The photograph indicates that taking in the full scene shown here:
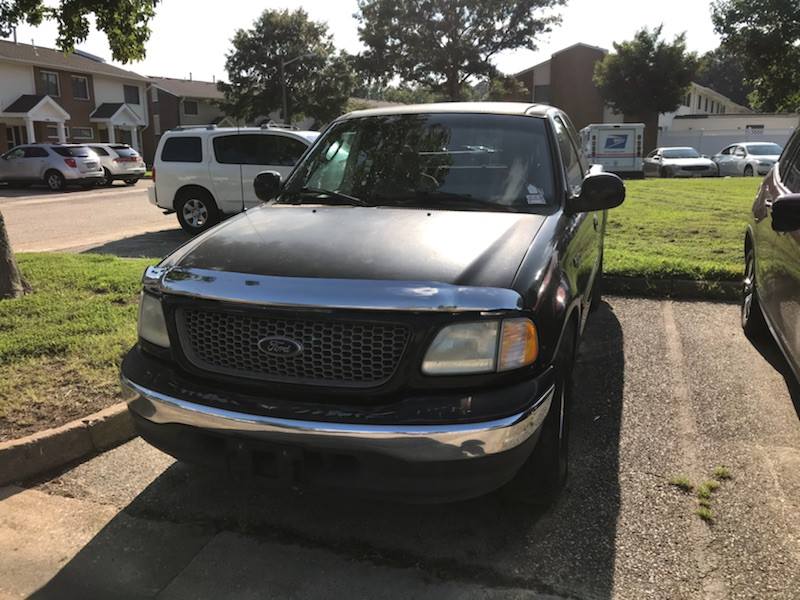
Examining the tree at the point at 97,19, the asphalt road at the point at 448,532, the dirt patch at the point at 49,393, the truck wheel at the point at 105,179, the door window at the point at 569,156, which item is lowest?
the asphalt road at the point at 448,532

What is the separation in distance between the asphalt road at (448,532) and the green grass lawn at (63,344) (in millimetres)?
450

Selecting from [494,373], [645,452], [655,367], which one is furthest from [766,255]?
[494,373]

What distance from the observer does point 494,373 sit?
248 centimetres

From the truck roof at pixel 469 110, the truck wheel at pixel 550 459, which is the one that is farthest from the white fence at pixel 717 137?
the truck wheel at pixel 550 459

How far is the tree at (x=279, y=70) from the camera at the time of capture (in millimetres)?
48656

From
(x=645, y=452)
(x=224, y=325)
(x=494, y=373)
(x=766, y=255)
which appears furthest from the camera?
(x=766, y=255)

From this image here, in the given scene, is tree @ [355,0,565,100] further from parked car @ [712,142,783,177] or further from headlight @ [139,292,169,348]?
headlight @ [139,292,169,348]

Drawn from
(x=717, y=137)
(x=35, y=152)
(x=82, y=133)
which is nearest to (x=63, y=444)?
(x=35, y=152)

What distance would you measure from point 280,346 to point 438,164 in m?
1.70

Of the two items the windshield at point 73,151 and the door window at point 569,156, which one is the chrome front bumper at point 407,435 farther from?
the windshield at point 73,151

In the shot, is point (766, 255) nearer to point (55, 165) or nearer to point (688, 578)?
point (688, 578)

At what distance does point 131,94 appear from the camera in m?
43.6

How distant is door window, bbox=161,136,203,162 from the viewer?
458 inches

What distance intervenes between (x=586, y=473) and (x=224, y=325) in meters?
1.94
